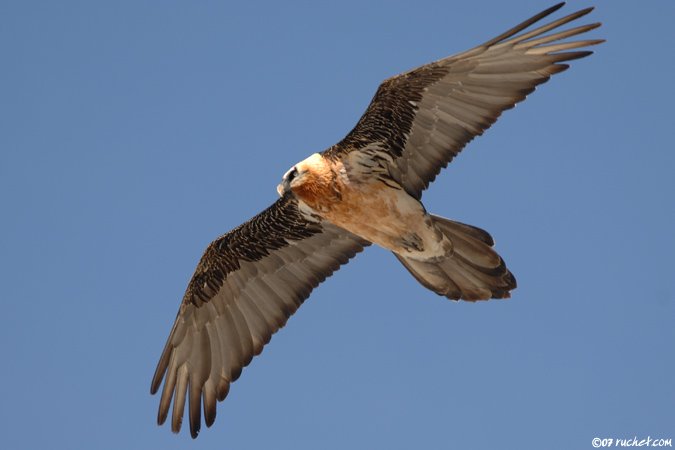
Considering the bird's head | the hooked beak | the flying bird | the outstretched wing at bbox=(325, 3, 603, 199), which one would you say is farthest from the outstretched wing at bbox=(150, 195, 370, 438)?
the outstretched wing at bbox=(325, 3, 603, 199)

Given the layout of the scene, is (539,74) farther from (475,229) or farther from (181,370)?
(181,370)

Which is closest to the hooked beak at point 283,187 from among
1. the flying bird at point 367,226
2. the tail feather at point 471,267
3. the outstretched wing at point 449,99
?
the flying bird at point 367,226

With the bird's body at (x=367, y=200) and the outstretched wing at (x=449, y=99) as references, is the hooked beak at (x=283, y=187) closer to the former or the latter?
the bird's body at (x=367, y=200)

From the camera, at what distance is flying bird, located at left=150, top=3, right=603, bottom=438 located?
11.1 meters

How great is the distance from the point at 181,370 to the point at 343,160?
344 centimetres

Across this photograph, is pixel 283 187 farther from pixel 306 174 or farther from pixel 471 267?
pixel 471 267

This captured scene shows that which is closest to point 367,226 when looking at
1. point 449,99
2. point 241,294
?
point 449,99

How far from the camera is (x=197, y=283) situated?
13.4 meters

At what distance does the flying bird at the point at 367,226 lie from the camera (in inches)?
438

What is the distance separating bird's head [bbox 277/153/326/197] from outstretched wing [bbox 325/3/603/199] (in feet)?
0.66

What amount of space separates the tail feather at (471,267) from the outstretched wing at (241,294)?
5.63ft

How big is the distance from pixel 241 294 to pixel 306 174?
2.45 meters

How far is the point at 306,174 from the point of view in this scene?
11703mm

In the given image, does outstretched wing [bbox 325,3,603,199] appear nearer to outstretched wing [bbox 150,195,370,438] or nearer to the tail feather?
the tail feather
